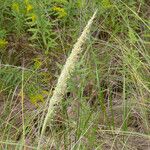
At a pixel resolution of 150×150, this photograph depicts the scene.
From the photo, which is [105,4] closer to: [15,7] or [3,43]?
[15,7]

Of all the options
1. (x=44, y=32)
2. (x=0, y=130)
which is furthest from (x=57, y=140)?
(x=44, y=32)

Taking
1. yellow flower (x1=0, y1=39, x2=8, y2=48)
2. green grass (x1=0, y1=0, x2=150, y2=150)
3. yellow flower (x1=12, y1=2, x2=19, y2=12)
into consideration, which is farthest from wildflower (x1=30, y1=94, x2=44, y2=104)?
yellow flower (x1=12, y1=2, x2=19, y2=12)

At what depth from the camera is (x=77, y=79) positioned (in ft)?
5.95

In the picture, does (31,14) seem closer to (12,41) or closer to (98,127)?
(12,41)

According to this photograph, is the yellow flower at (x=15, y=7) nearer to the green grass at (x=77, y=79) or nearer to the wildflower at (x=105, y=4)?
the green grass at (x=77, y=79)

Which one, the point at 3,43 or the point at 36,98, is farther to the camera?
the point at 3,43

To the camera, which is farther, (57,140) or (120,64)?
(120,64)

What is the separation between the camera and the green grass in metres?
1.75

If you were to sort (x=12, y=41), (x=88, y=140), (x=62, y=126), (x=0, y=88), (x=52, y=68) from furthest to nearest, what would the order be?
(x=12, y=41) → (x=52, y=68) → (x=0, y=88) → (x=62, y=126) → (x=88, y=140)

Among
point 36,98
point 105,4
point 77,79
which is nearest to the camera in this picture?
point 77,79

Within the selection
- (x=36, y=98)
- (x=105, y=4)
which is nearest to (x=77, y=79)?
(x=36, y=98)

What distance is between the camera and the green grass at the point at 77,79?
5.76 feet

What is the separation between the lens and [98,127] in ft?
6.08

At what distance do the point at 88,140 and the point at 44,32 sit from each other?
0.82 meters
